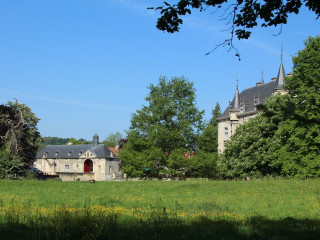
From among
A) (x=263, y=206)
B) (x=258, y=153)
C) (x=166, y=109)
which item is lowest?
(x=263, y=206)

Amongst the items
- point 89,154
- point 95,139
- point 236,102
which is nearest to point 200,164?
point 236,102

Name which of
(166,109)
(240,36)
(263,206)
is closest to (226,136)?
(166,109)

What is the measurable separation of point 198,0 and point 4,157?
35.6 m

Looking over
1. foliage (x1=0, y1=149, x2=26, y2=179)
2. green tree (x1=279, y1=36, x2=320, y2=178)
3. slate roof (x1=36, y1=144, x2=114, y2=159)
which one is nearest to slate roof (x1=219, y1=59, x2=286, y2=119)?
green tree (x1=279, y1=36, x2=320, y2=178)

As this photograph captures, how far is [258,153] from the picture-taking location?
41.8 m

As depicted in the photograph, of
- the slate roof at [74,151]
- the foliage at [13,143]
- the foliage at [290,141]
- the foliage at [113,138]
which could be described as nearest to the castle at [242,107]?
the foliage at [290,141]

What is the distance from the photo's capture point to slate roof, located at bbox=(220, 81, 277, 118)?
194 feet

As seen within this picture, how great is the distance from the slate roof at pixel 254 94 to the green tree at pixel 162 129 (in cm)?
1421

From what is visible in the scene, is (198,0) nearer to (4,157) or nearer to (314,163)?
(314,163)

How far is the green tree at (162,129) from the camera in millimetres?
47844

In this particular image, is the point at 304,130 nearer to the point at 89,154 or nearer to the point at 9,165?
the point at 9,165

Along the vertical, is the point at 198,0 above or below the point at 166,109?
below

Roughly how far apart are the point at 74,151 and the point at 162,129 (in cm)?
5271

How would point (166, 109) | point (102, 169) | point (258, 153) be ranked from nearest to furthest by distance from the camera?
point (258, 153) < point (166, 109) < point (102, 169)
